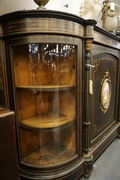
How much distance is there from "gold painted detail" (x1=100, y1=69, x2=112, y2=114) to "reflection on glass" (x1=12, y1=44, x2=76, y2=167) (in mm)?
503

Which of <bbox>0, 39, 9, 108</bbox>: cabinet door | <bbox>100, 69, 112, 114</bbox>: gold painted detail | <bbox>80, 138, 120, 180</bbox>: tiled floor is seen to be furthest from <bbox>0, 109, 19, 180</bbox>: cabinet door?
<bbox>100, 69, 112, 114</bbox>: gold painted detail

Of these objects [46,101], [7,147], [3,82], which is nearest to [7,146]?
[7,147]

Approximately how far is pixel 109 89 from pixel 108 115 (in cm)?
37

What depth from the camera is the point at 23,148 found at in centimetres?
126

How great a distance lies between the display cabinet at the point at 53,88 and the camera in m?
0.95

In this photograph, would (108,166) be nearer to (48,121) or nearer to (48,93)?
(48,121)

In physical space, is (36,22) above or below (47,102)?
above

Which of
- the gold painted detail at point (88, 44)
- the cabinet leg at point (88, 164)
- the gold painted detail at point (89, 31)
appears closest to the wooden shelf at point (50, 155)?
the cabinet leg at point (88, 164)

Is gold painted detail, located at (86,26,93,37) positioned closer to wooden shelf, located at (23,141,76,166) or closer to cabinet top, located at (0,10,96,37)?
cabinet top, located at (0,10,96,37)

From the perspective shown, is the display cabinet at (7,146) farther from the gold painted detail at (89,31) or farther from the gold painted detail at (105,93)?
the gold painted detail at (105,93)

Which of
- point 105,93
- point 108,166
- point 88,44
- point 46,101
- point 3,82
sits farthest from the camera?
point 105,93

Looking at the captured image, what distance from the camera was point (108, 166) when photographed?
1518 millimetres

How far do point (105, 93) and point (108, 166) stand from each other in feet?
2.74

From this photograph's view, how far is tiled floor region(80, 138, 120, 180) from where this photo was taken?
4.49 ft
